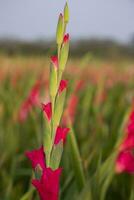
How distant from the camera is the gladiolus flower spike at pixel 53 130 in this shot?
269mm

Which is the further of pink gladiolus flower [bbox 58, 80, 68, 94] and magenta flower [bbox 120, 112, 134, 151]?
magenta flower [bbox 120, 112, 134, 151]

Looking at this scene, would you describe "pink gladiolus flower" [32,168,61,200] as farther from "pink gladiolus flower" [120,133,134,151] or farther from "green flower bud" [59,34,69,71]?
"pink gladiolus flower" [120,133,134,151]

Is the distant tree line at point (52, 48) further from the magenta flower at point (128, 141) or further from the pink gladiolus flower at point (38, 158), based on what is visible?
the pink gladiolus flower at point (38, 158)

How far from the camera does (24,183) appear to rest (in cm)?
94

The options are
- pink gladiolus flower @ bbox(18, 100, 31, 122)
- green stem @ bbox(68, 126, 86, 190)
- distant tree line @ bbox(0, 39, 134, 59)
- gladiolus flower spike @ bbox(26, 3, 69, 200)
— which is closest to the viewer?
gladiolus flower spike @ bbox(26, 3, 69, 200)

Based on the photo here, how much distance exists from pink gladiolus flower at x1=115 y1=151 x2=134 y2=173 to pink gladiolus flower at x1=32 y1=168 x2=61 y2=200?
0.30 m

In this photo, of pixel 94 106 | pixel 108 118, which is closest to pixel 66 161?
pixel 94 106

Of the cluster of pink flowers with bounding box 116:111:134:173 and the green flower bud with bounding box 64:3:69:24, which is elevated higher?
the green flower bud with bounding box 64:3:69:24

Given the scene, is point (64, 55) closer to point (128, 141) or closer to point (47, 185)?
point (47, 185)

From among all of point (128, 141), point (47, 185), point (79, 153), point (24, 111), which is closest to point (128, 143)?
point (128, 141)

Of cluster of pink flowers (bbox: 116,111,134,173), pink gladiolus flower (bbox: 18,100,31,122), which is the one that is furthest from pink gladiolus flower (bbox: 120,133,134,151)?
pink gladiolus flower (bbox: 18,100,31,122)

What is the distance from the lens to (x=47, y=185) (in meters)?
0.29

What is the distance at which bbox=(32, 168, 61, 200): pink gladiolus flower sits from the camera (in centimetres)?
28

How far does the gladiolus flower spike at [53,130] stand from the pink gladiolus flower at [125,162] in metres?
0.30
